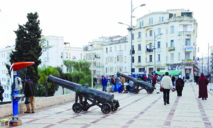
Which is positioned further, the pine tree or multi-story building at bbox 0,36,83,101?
multi-story building at bbox 0,36,83,101

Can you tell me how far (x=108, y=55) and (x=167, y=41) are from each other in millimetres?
21483

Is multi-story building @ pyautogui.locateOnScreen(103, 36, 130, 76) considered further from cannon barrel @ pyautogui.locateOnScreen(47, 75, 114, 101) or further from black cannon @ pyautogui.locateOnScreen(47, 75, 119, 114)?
Answer: black cannon @ pyautogui.locateOnScreen(47, 75, 119, 114)

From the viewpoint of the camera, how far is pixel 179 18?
200 feet

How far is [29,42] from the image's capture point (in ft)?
109

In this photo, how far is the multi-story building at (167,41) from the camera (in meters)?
60.7

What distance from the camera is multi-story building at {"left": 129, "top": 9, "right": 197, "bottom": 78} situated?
6069 cm

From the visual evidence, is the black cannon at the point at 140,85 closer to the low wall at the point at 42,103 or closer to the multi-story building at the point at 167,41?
the low wall at the point at 42,103

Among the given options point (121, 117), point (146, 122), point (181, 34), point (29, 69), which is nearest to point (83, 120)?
point (121, 117)

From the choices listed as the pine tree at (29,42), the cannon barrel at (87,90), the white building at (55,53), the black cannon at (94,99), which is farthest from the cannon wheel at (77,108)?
the white building at (55,53)

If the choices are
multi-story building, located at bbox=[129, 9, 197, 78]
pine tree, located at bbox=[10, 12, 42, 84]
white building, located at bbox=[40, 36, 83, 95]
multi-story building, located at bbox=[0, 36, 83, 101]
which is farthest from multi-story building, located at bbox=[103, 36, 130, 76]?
pine tree, located at bbox=[10, 12, 42, 84]

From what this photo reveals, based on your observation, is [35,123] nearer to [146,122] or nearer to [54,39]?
[146,122]

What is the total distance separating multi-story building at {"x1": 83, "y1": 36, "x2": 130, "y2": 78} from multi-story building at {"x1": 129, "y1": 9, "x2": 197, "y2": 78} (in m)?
3.70

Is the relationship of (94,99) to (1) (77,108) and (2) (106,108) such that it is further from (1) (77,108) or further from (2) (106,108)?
(1) (77,108)

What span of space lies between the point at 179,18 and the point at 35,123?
55928 millimetres
